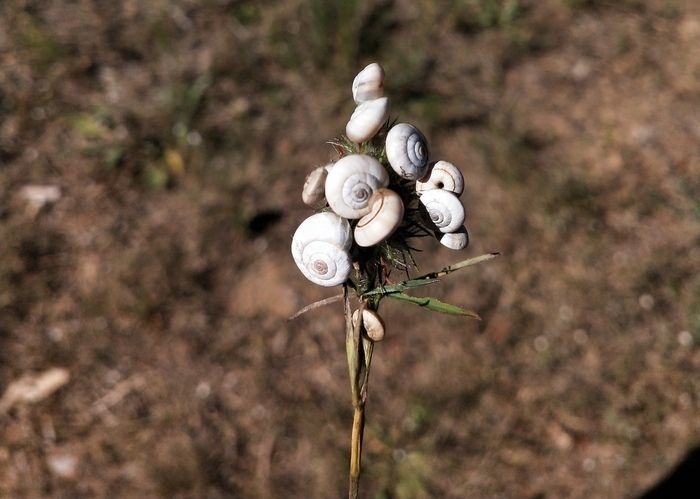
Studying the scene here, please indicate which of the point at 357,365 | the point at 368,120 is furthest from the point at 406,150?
the point at 357,365

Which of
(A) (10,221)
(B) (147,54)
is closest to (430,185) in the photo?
(A) (10,221)

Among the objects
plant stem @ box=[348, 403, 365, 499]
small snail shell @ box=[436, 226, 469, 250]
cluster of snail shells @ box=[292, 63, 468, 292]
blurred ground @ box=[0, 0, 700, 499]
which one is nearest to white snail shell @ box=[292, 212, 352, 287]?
cluster of snail shells @ box=[292, 63, 468, 292]

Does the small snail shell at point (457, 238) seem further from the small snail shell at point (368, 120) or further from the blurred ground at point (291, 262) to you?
the blurred ground at point (291, 262)

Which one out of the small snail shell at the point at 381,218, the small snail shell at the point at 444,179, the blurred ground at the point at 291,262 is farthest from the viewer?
the blurred ground at the point at 291,262

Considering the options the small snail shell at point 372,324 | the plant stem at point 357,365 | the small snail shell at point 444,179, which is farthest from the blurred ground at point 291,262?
the small snail shell at point 444,179

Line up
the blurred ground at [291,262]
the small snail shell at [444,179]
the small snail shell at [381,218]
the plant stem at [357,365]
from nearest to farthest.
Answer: the small snail shell at [381,218] → the small snail shell at [444,179] → the plant stem at [357,365] → the blurred ground at [291,262]

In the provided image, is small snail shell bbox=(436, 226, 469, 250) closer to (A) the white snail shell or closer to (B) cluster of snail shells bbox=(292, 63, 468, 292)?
(B) cluster of snail shells bbox=(292, 63, 468, 292)
